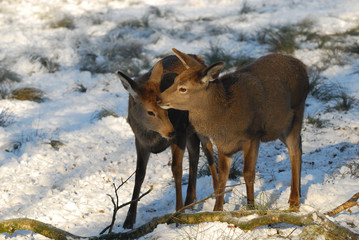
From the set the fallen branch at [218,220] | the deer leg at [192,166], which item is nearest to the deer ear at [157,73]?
the deer leg at [192,166]

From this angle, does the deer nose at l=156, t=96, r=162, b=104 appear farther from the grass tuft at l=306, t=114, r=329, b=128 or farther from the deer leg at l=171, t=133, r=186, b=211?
the grass tuft at l=306, t=114, r=329, b=128

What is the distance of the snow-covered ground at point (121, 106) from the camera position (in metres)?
5.38

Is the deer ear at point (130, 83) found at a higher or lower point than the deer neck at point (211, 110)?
higher

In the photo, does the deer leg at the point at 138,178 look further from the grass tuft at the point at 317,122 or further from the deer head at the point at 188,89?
the grass tuft at the point at 317,122

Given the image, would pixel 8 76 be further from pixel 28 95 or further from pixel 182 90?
pixel 182 90

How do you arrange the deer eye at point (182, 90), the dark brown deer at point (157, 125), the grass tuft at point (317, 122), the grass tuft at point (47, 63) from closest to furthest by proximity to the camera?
the deer eye at point (182, 90), the dark brown deer at point (157, 125), the grass tuft at point (317, 122), the grass tuft at point (47, 63)

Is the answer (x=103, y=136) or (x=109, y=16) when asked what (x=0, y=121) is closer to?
(x=103, y=136)

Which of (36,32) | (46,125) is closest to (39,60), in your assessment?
(36,32)

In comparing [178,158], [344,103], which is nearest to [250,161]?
[178,158]

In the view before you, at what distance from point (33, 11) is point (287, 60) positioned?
11716 mm

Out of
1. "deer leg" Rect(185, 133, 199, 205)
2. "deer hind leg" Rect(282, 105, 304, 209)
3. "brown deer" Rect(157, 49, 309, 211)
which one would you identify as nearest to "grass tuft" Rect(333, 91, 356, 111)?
"deer hind leg" Rect(282, 105, 304, 209)

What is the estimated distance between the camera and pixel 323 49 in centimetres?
1070

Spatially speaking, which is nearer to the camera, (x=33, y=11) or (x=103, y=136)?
(x=103, y=136)

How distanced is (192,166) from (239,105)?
1.42 m
